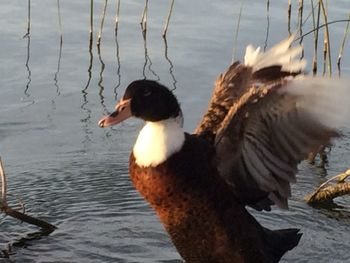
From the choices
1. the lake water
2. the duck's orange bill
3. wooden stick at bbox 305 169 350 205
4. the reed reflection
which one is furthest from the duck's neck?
the reed reflection

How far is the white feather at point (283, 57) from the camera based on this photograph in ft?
13.7

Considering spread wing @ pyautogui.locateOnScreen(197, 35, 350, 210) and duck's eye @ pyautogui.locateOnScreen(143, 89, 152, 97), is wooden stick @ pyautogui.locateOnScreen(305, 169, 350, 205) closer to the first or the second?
spread wing @ pyautogui.locateOnScreen(197, 35, 350, 210)

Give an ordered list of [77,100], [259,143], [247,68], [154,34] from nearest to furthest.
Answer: [259,143], [247,68], [77,100], [154,34]

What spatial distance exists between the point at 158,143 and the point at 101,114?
10.5 ft

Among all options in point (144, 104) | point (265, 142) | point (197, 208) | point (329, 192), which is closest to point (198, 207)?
point (197, 208)

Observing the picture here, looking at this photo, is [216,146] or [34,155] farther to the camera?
[34,155]

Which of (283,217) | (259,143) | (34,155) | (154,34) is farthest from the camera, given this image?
(154,34)

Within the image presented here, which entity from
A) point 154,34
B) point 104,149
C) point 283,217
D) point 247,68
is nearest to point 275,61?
point 247,68

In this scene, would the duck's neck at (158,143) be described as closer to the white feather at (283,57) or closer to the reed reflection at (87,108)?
the white feather at (283,57)

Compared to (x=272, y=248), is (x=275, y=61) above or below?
above

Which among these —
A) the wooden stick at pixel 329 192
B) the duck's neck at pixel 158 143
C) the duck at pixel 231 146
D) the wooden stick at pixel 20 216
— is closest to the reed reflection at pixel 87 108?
the wooden stick at pixel 20 216

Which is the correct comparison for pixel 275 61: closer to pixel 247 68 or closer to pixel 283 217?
pixel 247 68

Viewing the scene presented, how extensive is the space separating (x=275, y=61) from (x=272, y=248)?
103 centimetres

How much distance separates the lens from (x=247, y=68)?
461 centimetres
